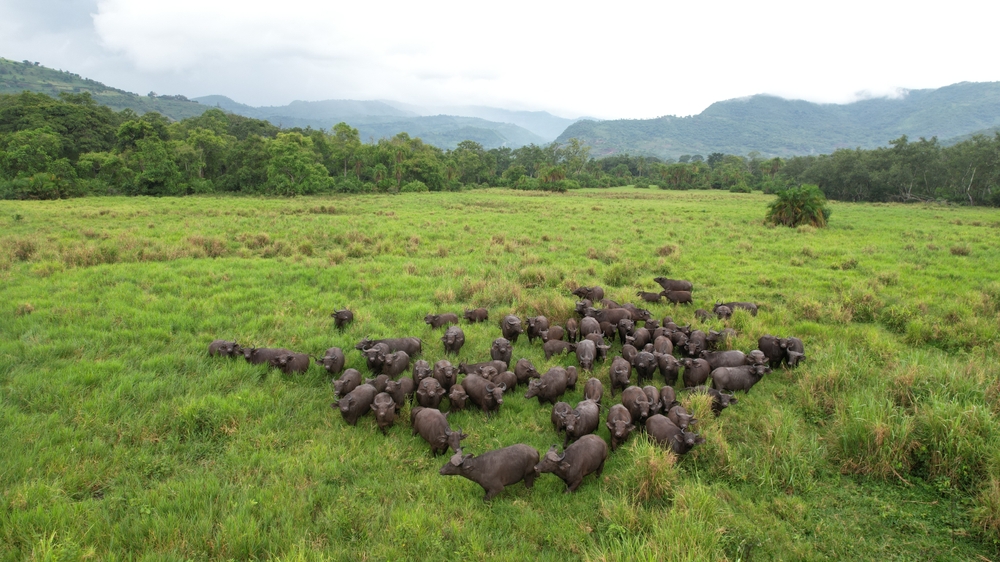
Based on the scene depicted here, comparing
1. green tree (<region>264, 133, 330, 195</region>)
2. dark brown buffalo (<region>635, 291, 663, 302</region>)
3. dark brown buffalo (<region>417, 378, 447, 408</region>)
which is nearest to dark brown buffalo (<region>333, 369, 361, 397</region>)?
dark brown buffalo (<region>417, 378, 447, 408</region>)

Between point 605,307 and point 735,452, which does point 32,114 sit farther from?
point 735,452

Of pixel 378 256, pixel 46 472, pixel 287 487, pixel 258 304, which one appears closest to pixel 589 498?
pixel 287 487

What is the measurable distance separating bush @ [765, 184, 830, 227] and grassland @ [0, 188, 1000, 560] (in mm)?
15560

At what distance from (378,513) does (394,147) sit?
66.4 metres

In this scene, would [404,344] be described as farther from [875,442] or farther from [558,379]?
[875,442]

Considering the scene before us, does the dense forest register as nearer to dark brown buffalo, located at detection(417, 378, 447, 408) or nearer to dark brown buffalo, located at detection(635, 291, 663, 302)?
dark brown buffalo, located at detection(635, 291, 663, 302)

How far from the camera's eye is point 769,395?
674cm

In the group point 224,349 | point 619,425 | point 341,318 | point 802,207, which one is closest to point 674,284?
point 619,425

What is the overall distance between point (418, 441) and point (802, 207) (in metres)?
28.9

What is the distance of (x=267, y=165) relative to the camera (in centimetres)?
5044

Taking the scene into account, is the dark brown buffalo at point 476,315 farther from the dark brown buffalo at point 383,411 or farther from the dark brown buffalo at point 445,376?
the dark brown buffalo at point 383,411

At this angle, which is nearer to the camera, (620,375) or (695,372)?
(620,375)

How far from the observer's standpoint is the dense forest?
4325 centimetres

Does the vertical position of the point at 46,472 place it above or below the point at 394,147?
below
